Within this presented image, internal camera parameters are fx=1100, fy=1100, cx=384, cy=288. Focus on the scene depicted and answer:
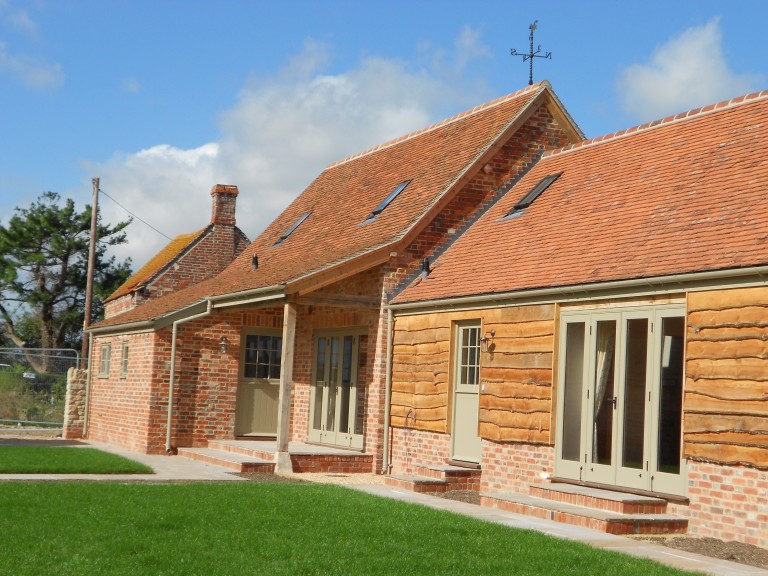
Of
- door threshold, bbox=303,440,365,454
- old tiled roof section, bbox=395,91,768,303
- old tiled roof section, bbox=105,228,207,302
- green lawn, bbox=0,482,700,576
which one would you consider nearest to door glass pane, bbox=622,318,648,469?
old tiled roof section, bbox=395,91,768,303

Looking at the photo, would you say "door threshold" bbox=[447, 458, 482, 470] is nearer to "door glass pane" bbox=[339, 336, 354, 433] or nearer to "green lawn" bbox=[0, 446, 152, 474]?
"door glass pane" bbox=[339, 336, 354, 433]

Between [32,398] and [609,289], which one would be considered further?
[32,398]

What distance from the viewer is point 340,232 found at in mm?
19922

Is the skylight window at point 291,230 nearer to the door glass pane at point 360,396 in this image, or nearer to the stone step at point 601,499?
the door glass pane at point 360,396

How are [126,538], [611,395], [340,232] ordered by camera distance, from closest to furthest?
[126,538], [611,395], [340,232]

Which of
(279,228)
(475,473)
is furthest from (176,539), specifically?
(279,228)

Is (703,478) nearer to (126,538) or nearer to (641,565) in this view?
(641,565)

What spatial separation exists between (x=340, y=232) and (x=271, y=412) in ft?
11.9

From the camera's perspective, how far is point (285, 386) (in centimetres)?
1619

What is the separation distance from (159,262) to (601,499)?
21191mm

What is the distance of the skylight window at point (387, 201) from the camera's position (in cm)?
1928

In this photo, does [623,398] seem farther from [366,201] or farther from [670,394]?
[366,201]

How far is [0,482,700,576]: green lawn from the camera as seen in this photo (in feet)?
26.1

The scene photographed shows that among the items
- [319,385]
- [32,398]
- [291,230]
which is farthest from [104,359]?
[319,385]
